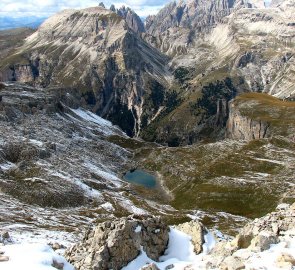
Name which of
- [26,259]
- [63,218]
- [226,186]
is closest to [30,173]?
[63,218]

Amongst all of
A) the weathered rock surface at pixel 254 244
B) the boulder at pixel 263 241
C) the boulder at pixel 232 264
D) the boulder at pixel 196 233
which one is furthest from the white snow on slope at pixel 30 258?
the boulder at pixel 196 233

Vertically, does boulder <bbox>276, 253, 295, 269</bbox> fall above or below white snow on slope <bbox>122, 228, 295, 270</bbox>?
above

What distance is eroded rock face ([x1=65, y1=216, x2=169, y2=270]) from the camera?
4256 cm

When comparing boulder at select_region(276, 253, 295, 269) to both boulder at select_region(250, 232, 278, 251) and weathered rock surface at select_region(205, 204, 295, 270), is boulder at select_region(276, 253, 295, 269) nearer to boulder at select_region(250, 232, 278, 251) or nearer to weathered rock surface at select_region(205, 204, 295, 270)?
weathered rock surface at select_region(205, 204, 295, 270)

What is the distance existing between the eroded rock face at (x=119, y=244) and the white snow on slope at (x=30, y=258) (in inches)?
275

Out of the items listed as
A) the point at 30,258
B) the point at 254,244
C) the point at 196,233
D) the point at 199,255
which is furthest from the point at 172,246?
the point at 30,258

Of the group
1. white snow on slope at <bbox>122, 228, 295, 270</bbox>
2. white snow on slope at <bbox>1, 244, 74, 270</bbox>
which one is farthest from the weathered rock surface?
white snow on slope at <bbox>1, 244, 74, 270</bbox>

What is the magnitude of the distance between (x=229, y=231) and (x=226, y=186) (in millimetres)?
50965

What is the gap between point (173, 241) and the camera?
162 ft

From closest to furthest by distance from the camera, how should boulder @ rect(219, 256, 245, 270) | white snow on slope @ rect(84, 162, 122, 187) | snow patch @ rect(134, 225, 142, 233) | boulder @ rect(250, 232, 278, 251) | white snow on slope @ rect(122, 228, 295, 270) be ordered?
boulder @ rect(219, 256, 245, 270) < white snow on slope @ rect(122, 228, 295, 270) < boulder @ rect(250, 232, 278, 251) < snow patch @ rect(134, 225, 142, 233) < white snow on slope @ rect(84, 162, 122, 187)

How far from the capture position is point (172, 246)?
48406 mm

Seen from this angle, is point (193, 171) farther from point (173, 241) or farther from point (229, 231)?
point (173, 241)

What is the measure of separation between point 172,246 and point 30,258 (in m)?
19.6

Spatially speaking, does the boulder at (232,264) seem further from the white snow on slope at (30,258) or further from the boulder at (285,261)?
the white snow on slope at (30,258)
